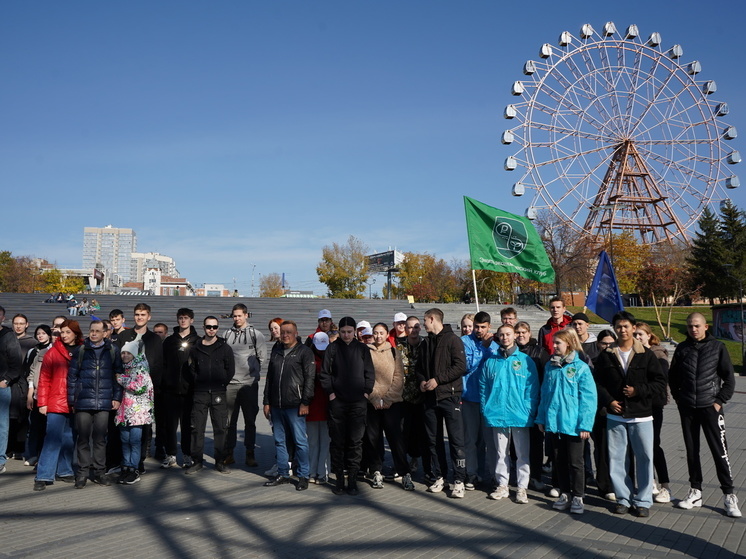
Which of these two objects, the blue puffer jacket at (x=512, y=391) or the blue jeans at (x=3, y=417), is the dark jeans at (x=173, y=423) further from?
the blue puffer jacket at (x=512, y=391)

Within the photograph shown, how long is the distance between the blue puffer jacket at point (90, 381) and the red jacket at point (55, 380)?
19 centimetres

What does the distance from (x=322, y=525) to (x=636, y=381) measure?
3348mm

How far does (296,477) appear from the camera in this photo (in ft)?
25.2

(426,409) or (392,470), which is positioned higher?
(426,409)

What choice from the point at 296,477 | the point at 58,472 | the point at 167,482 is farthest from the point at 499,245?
the point at 58,472

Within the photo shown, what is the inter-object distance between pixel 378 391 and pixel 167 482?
276cm

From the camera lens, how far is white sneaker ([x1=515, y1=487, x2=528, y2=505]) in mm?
6496

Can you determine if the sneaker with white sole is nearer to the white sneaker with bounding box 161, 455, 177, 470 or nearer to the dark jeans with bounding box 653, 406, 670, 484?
the white sneaker with bounding box 161, 455, 177, 470

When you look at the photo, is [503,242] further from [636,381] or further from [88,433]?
[88,433]

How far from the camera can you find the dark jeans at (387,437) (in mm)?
7281

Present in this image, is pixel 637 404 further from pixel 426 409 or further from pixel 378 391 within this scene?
pixel 378 391

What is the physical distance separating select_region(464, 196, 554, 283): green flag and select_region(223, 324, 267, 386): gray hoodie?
4.10 m

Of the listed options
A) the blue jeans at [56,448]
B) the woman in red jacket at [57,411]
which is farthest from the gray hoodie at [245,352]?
the blue jeans at [56,448]

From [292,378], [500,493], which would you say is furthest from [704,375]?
[292,378]
